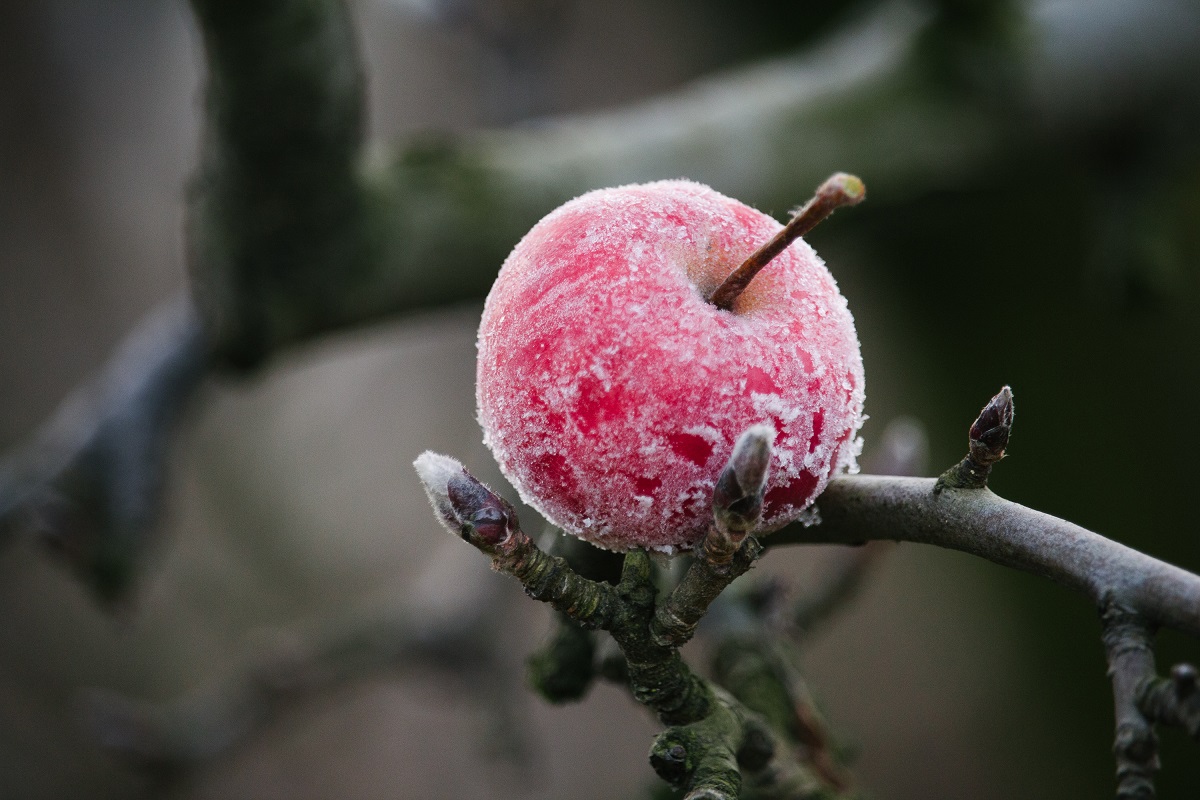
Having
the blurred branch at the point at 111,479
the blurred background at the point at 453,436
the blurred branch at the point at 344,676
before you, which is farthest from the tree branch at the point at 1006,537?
the blurred background at the point at 453,436

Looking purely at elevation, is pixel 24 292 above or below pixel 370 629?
above

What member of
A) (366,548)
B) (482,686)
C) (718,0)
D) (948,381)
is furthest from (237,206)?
(718,0)

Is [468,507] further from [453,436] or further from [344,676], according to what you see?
[453,436]

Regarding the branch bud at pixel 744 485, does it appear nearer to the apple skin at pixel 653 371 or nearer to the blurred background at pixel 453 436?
the apple skin at pixel 653 371

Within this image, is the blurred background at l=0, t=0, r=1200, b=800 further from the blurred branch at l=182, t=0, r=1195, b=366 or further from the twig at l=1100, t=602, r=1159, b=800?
the twig at l=1100, t=602, r=1159, b=800

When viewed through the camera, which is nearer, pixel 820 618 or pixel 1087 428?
pixel 820 618

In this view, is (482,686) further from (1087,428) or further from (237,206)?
(1087,428)
